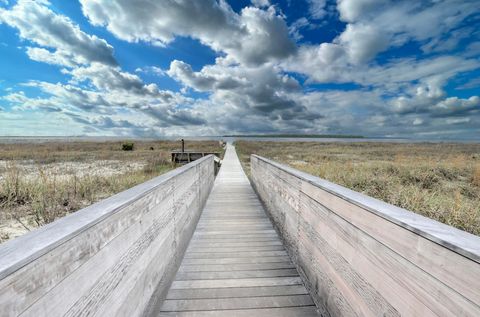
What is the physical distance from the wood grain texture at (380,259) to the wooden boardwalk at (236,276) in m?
0.30

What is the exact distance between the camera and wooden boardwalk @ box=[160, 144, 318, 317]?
7.91 ft

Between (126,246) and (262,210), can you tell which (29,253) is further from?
(262,210)

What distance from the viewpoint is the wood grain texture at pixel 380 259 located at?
91 centimetres

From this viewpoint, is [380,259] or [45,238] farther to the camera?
[380,259]

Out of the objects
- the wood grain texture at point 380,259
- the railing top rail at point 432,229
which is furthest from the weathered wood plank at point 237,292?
the railing top rail at point 432,229

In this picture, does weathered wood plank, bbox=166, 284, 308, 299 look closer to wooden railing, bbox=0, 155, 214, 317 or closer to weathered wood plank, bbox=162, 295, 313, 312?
weathered wood plank, bbox=162, 295, 313, 312

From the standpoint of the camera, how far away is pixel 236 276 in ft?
9.78

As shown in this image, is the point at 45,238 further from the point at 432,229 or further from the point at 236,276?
the point at 236,276

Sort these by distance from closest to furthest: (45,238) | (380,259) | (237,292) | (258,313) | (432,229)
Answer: (45,238)
(432,229)
(380,259)
(258,313)
(237,292)

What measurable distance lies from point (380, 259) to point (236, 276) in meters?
2.01

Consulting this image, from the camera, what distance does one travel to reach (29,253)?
808mm

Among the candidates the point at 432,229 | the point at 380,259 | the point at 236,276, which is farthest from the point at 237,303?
the point at 432,229

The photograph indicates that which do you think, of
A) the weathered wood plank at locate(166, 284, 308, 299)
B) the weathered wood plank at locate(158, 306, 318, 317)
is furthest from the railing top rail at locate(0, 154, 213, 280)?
the weathered wood plank at locate(166, 284, 308, 299)

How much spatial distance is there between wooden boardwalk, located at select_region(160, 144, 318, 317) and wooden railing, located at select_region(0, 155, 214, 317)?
40 cm
